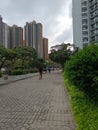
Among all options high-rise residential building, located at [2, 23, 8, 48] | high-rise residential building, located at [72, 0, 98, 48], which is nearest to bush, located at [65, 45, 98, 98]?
high-rise residential building, located at [2, 23, 8, 48]

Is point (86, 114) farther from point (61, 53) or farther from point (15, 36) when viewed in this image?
point (15, 36)

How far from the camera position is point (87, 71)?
5691 mm

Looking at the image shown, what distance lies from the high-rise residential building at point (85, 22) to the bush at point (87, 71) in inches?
3048

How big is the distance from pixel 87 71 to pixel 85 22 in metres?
85.6

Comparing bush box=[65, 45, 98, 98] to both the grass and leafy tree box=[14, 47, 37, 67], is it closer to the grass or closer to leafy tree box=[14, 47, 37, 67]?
the grass

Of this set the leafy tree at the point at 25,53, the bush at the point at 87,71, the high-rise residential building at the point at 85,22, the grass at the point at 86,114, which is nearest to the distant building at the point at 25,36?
the leafy tree at the point at 25,53

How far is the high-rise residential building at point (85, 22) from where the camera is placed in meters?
84.1

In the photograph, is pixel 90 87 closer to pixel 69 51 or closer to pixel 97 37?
pixel 69 51

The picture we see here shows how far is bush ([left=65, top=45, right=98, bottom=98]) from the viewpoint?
18.4ft

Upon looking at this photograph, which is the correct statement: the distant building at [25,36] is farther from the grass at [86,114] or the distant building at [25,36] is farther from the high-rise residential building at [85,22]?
the grass at [86,114]

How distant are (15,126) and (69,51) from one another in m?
51.2

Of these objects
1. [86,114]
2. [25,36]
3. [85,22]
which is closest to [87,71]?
[86,114]

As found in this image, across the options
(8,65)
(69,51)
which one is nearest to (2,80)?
(8,65)

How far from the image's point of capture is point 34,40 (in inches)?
3157
